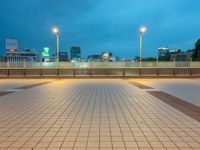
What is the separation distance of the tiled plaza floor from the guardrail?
17427mm

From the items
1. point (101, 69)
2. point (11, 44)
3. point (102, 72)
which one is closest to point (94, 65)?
point (101, 69)

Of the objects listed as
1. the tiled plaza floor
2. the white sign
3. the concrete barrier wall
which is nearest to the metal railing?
the concrete barrier wall

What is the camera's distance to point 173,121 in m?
6.88

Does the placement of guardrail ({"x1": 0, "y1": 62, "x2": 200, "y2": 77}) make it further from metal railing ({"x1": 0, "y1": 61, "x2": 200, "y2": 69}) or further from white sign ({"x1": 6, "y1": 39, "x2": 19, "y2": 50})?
white sign ({"x1": 6, "y1": 39, "x2": 19, "y2": 50})

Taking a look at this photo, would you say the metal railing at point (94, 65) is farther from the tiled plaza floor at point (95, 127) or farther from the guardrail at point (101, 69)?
the tiled plaza floor at point (95, 127)

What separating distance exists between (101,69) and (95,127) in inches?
821

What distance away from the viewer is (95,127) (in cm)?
622

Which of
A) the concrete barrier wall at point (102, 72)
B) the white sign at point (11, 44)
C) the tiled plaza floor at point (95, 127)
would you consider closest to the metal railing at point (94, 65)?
the concrete barrier wall at point (102, 72)

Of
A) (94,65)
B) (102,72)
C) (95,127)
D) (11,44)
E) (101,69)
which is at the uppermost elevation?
(11,44)

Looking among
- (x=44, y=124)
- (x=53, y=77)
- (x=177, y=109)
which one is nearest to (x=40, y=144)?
(x=44, y=124)

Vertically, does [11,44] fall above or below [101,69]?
above

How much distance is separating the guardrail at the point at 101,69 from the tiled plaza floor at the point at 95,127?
57.2 feet

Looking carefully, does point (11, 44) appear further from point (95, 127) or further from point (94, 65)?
point (95, 127)

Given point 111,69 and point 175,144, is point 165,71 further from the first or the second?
point 175,144
